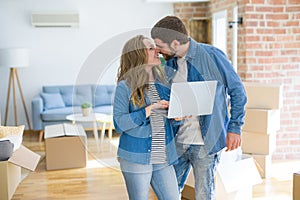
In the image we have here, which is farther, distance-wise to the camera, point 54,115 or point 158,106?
point 54,115

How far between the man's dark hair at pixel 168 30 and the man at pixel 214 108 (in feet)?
0.11

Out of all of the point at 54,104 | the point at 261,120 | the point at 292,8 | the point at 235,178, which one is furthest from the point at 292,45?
the point at 54,104

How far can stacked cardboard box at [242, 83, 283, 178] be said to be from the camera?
3.78m

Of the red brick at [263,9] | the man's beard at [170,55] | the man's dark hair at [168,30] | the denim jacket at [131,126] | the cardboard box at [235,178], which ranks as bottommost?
the cardboard box at [235,178]

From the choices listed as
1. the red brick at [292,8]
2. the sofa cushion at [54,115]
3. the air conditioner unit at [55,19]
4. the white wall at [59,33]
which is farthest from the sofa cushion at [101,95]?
the air conditioner unit at [55,19]

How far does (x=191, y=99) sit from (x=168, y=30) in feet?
1.20

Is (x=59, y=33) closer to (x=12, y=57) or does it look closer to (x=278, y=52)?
(x=12, y=57)

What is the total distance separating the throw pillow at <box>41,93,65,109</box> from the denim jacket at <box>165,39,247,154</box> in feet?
13.2

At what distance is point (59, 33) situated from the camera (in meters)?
6.38

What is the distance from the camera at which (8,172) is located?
9.78 feet

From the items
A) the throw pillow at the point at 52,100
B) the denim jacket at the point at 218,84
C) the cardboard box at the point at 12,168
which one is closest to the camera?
the denim jacket at the point at 218,84

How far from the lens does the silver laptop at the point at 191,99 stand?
1.97 m

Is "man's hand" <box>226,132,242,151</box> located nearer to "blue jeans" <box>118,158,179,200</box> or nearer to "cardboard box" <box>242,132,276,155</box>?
"blue jeans" <box>118,158,179,200</box>

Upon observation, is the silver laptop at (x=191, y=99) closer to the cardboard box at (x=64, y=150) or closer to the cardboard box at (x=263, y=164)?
the cardboard box at (x=263, y=164)
